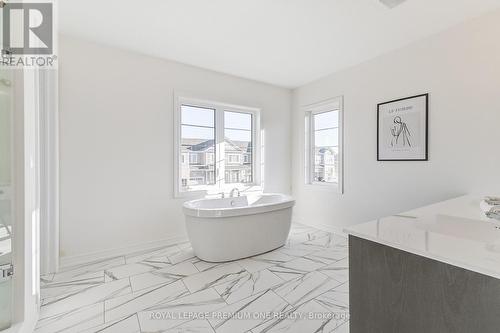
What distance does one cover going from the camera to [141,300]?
1.88 m

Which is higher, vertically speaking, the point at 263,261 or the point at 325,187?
the point at 325,187

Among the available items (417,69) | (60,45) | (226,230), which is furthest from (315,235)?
(60,45)

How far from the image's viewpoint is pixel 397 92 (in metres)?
2.81

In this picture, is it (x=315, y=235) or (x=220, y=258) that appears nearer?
(x=220, y=258)

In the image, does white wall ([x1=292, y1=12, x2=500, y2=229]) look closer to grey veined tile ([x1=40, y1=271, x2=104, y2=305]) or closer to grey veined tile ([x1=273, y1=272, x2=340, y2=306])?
grey veined tile ([x1=273, y1=272, x2=340, y2=306])

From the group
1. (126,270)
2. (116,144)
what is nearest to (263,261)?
(126,270)

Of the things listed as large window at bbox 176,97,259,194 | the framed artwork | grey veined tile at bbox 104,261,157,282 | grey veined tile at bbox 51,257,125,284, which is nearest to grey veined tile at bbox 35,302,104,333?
grey veined tile at bbox 104,261,157,282

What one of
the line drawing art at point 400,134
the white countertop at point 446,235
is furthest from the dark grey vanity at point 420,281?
the line drawing art at point 400,134

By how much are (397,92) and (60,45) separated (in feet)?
12.4

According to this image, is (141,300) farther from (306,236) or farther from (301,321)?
(306,236)

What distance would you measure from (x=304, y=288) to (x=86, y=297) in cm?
181

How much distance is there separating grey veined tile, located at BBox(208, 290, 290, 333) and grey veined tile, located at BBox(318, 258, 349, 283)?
2.16 feet

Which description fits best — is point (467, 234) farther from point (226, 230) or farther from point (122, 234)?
point (122, 234)

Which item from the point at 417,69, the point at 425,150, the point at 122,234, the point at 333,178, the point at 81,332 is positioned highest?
the point at 417,69
